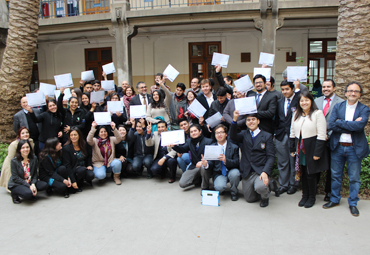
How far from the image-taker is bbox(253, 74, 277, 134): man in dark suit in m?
4.77

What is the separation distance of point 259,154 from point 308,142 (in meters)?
0.72

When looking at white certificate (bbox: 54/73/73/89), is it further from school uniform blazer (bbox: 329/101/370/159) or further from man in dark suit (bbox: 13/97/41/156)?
school uniform blazer (bbox: 329/101/370/159)

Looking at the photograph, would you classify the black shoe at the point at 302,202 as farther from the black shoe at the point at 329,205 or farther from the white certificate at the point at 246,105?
the white certificate at the point at 246,105

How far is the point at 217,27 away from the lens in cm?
1219

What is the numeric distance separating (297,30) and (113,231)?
11.4m

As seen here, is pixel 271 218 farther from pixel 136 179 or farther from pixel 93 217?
pixel 136 179

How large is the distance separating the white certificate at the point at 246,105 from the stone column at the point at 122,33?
7.25 m

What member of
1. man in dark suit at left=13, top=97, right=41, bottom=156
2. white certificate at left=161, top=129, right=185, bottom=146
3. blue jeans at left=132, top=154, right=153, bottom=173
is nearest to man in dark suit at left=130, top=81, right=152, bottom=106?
blue jeans at left=132, top=154, right=153, bottom=173

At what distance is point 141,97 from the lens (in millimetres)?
6574

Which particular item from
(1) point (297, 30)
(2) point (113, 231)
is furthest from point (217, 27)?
(2) point (113, 231)

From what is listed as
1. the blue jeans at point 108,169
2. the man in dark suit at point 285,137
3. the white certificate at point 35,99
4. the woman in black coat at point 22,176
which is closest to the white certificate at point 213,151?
the man in dark suit at point 285,137

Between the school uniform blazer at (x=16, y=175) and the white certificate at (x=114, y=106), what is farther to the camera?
the white certificate at (x=114, y=106)

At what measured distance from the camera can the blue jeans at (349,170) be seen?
13.3ft

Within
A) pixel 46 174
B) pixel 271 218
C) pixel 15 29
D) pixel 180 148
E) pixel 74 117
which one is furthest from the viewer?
pixel 15 29
